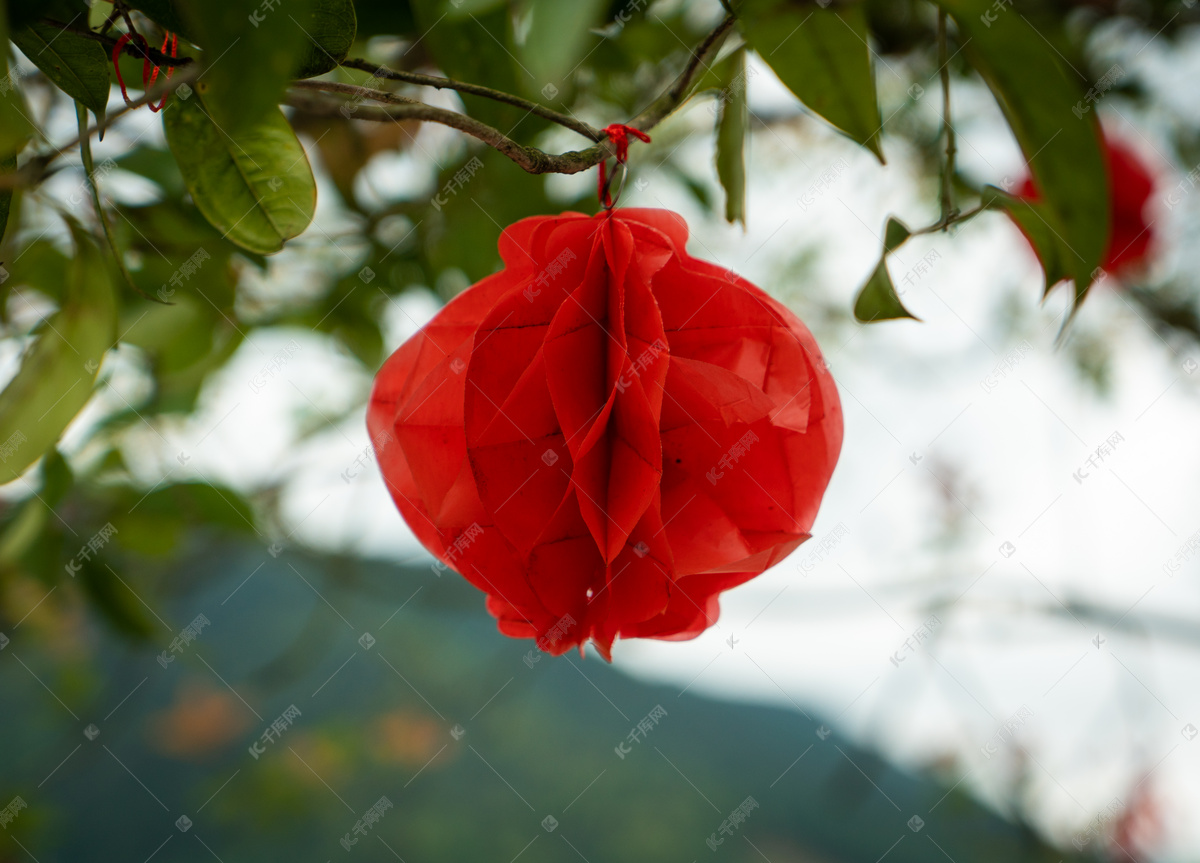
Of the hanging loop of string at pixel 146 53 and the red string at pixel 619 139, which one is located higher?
the red string at pixel 619 139

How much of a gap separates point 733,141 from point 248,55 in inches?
12.3

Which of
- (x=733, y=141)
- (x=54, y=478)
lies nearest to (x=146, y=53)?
(x=733, y=141)

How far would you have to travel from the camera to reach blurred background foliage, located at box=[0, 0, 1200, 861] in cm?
41

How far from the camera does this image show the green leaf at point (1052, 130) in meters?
0.35

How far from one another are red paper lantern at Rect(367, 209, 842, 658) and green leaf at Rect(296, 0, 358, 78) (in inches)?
3.8

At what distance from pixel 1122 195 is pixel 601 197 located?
753 mm

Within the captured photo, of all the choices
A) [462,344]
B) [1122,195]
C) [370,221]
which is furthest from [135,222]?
[1122,195]

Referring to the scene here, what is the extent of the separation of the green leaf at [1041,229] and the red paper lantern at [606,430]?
117 mm

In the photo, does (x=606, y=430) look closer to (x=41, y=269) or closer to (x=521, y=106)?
(x=521, y=106)

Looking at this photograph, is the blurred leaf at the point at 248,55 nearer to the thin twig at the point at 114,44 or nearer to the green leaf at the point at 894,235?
the thin twig at the point at 114,44

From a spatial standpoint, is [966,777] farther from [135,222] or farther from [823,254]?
[135,222]

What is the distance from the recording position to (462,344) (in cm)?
34

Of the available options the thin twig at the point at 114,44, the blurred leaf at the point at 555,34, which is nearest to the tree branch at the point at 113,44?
the thin twig at the point at 114,44

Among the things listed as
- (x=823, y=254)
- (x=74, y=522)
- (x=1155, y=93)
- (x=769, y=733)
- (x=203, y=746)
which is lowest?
(x=203, y=746)
